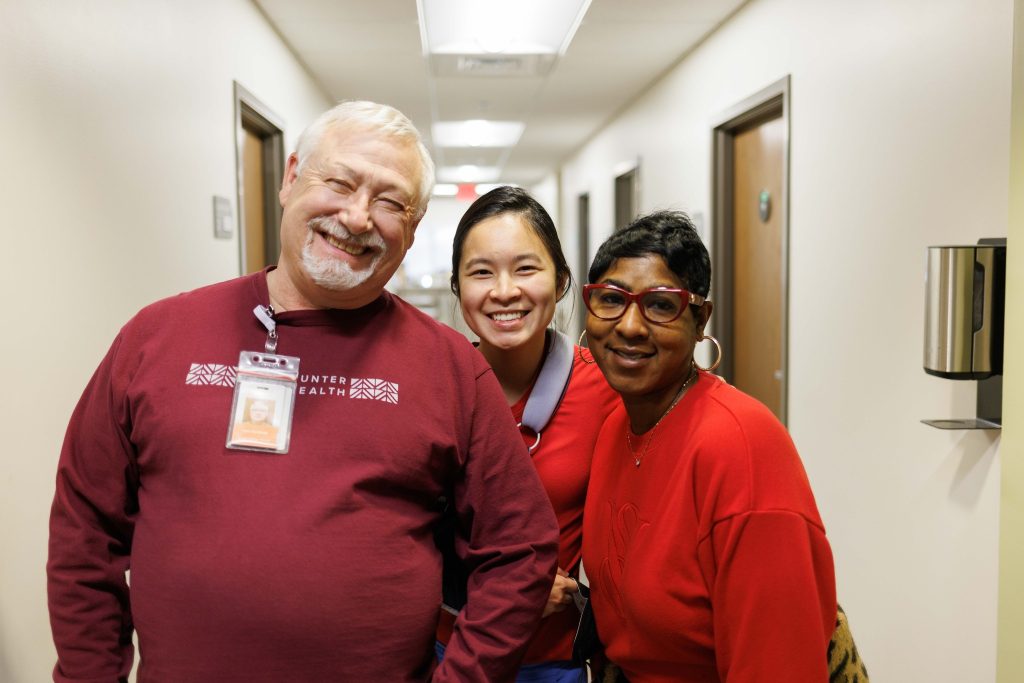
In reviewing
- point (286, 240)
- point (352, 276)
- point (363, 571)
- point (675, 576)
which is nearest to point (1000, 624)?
point (675, 576)

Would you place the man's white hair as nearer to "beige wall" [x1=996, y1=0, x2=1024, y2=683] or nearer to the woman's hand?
the woman's hand

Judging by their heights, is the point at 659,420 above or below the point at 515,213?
below

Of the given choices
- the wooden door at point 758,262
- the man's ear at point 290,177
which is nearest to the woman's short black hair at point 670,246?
the man's ear at point 290,177

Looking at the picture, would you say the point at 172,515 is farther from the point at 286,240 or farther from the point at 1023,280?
the point at 1023,280

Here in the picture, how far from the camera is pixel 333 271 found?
1.26 m

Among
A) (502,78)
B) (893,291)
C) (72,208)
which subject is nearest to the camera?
(72,208)

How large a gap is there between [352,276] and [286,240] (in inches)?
5.3

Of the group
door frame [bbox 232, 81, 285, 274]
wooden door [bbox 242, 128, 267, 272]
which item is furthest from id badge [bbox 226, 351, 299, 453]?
wooden door [bbox 242, 128, 267, 272]

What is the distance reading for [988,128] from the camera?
202cm

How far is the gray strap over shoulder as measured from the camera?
154 cm

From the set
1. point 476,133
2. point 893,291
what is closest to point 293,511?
point 893,291

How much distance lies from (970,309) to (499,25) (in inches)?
113

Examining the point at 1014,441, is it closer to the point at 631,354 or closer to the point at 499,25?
the point at 631,354

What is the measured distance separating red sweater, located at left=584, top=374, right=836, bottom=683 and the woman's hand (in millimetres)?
118
